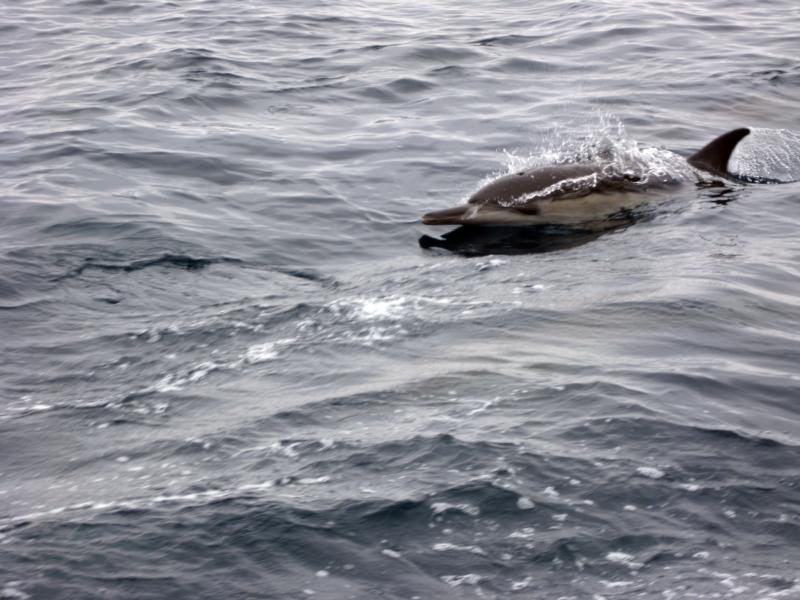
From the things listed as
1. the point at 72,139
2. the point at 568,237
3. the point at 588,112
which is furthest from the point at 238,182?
the point at 588,112

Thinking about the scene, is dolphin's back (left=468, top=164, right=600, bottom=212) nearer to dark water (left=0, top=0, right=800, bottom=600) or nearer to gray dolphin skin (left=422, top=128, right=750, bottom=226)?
gray dolphin skin (left=422, top=128, right=750, bottom=226)

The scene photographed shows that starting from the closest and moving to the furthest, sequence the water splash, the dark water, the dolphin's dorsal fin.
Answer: the dark water, the water splash, the dolphin's dorsal fin

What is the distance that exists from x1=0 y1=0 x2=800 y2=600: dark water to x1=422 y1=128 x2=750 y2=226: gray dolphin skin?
0.36 meters

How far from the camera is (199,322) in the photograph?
25.9 feet

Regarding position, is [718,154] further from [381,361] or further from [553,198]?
[381,361]

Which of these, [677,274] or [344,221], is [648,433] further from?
[344,221]

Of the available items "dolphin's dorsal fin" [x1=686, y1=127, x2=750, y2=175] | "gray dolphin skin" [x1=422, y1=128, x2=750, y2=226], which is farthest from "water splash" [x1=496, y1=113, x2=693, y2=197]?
"dolphin's dorsal fin" [x1=686, y1=127, x2=750, y2=175]

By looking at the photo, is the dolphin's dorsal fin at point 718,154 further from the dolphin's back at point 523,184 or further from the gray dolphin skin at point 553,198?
the dolphin's back at point 523,184

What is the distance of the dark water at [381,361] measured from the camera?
201 inches

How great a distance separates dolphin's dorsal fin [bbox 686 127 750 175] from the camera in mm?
10953

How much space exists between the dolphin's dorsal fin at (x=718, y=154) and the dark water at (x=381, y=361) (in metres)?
0.34

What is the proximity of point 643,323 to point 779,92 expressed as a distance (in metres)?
9.04

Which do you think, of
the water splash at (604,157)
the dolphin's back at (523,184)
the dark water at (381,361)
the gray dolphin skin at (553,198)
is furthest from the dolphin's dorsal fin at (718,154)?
the dolphin's back at (523,184)

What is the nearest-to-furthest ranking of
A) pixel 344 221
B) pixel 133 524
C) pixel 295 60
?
pixel 133 524
pixel 344 221
pixel 295 60
